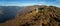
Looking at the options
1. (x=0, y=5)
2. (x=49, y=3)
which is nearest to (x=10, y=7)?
(x=0, y=5)

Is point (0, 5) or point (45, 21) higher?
point (0, 5)

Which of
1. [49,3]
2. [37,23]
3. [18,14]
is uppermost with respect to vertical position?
[49,3]

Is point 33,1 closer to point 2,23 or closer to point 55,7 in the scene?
point 55,7

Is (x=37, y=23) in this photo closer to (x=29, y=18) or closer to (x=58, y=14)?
(x=29, y=18)

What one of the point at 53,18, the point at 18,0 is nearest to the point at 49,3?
the point at 53,18

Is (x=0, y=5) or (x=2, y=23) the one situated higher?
(x=0, y=5)

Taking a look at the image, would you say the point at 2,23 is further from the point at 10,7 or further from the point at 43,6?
the point at 43,6
